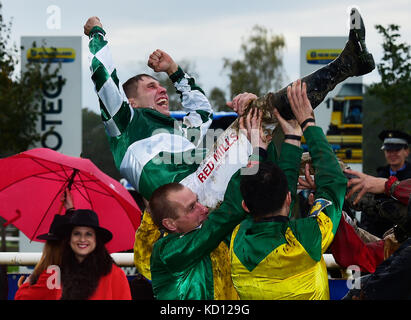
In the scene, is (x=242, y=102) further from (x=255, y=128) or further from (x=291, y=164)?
(x=291, y=164)

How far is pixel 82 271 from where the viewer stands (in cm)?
393

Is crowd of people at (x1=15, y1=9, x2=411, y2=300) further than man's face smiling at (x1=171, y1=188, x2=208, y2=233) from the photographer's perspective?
No

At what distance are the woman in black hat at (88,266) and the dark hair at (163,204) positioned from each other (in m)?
0.90

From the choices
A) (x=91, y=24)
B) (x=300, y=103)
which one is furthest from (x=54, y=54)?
(x=300, y=103)

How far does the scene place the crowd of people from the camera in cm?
286

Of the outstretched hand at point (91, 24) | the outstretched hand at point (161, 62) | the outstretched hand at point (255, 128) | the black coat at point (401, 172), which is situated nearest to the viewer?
the outstretched hand at point (255, 128)

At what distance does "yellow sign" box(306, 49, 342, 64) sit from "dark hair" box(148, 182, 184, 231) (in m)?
6.67

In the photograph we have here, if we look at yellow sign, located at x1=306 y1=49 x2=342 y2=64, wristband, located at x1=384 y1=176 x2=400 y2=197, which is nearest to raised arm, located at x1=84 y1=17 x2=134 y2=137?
wristband, located at x1=384 y1=176 x2=400 y2=197

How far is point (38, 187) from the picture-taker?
15.9 feet

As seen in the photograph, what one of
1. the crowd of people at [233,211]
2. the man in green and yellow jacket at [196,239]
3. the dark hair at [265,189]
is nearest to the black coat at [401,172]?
the crowd of people at [233,211]

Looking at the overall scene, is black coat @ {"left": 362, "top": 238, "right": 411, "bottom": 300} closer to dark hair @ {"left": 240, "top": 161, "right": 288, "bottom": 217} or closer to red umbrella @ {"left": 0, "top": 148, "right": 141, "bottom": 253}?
dark hair @ {"left": 240, "top": 161, "right": 288, "bottom": 217}

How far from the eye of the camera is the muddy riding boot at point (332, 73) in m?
3.29

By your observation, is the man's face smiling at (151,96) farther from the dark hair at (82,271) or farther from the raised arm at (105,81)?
the dark hair at (82,271)
